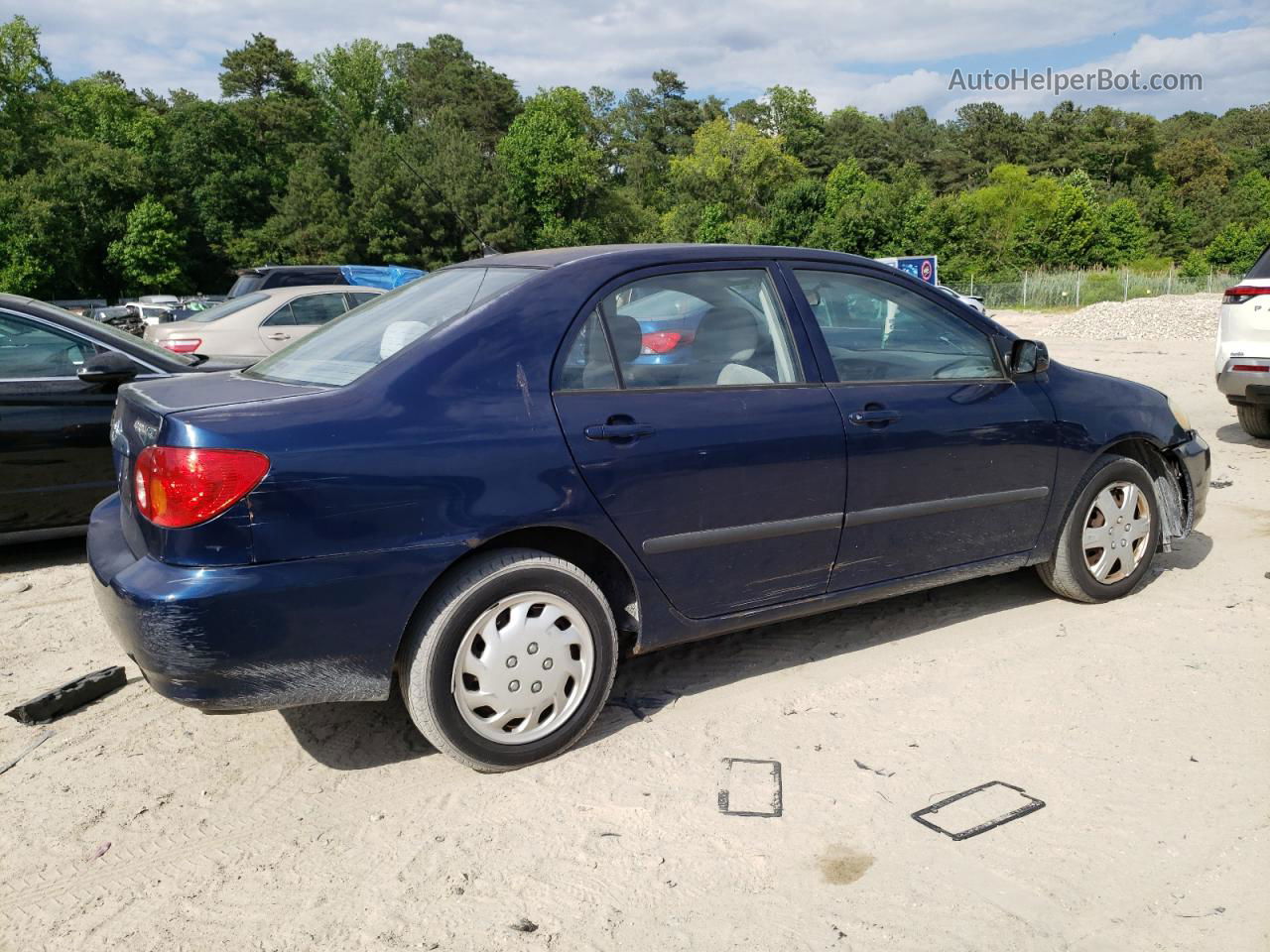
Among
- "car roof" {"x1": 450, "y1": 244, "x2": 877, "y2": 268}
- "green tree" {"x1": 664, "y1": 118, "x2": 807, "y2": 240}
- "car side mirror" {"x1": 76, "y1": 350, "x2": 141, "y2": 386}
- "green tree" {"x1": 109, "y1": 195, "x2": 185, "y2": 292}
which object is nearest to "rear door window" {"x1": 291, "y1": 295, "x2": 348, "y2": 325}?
"car side mirror" {"x1": 76, "y1": 350, "x2": 141, "y2": 386}

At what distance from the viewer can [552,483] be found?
10.8ft

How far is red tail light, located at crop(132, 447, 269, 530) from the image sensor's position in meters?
2.90

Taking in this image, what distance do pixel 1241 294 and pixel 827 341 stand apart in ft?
19.9

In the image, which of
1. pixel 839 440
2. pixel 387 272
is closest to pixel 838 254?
pixel 839 440

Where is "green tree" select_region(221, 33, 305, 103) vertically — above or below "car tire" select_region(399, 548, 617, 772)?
above

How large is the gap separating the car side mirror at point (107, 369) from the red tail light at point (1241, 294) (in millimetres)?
7955

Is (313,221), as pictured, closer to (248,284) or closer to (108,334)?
(248,284)

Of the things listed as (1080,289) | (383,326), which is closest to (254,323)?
(383,326)

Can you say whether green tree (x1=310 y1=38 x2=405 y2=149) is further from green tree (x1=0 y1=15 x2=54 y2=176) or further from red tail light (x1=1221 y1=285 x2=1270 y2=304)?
red tail light (x1=1221 y1=285 x2=1270 y2=304)

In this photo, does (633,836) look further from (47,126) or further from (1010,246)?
(47,126)

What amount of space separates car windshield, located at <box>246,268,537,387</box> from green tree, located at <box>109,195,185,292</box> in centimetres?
5977

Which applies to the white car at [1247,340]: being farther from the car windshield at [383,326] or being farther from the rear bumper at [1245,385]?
the car windshield at [383,326]

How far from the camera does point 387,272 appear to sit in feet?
76.5

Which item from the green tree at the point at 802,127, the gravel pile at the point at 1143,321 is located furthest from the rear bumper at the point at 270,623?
the green tree at the point at 802,127
